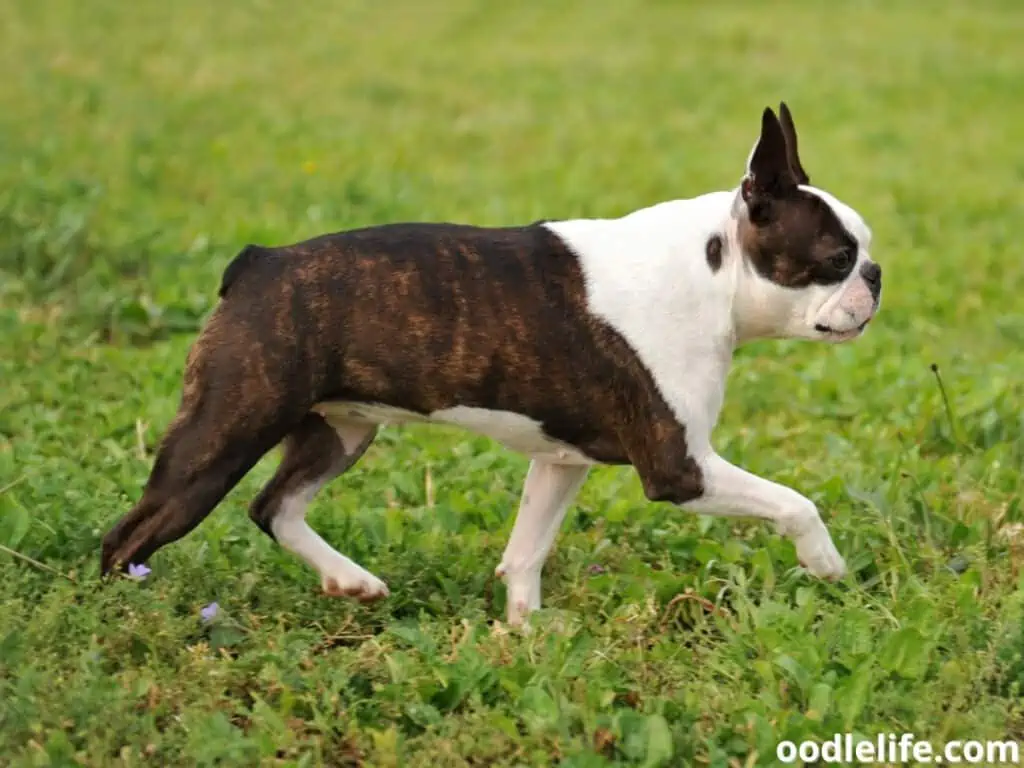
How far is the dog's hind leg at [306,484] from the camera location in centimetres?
519

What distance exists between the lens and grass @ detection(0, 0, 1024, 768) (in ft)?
Result: 14.5

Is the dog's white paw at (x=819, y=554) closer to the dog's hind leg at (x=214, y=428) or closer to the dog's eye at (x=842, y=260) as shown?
the dog's eye at (x=842, y=260)

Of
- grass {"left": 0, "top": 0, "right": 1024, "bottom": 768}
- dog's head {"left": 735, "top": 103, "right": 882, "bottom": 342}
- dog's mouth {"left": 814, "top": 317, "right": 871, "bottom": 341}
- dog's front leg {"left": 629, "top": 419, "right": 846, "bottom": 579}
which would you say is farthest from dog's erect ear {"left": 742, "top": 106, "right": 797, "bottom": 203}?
grass {"left": 0, "top": 0, "right": 1024, "bottom": 768}

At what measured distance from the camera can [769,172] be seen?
4.78 meters

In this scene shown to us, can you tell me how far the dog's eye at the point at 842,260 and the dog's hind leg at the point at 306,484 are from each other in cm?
149

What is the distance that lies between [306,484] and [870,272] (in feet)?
5.85

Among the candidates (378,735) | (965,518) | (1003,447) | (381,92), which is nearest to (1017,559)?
(965,518)

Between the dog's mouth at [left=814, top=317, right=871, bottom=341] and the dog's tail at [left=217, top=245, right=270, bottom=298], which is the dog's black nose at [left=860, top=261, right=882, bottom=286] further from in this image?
the dog's tail at [left=217, top=245, right=270, bottom=298]

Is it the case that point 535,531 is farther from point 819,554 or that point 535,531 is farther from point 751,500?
point 819,554

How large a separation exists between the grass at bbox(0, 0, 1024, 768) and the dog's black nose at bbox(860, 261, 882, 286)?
36.3 inches

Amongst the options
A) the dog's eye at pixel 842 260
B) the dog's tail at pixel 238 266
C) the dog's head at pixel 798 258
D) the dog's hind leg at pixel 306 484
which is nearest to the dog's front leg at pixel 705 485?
the dog's head at pixel 798 258

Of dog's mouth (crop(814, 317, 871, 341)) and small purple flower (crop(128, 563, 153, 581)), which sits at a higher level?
dog's mouth (crop(814, 317, 871, 341))

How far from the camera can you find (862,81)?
13.7m

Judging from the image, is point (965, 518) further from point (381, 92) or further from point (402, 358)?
point (381, 92)
